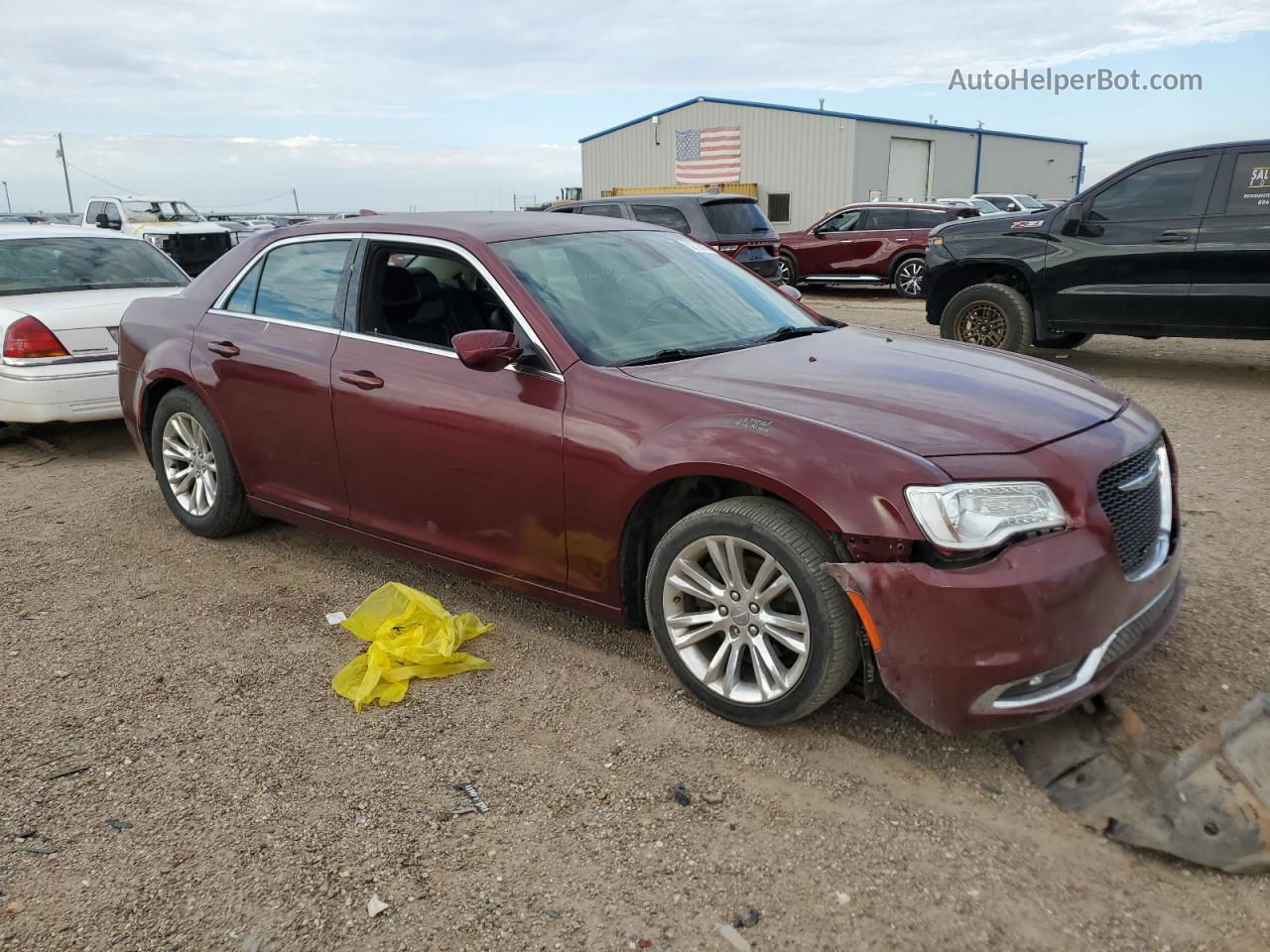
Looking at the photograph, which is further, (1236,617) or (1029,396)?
(1236,617)

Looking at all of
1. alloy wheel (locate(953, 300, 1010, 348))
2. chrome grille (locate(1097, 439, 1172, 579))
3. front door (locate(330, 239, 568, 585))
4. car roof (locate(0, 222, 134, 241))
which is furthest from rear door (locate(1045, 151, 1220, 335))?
car roof (locate(0, 222, 134, 241))

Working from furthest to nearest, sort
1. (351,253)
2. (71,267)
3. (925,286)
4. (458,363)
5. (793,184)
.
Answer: (793,184) → (925,286) → (71,267) → (351,253) → (458,363)

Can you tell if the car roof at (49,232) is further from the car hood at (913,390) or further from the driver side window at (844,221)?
the driver side window at (844,221)

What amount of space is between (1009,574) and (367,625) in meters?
→ 2.42

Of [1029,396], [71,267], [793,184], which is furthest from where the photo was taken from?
[793,184]

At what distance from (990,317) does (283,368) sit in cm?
709

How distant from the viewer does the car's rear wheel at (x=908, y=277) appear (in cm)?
1683

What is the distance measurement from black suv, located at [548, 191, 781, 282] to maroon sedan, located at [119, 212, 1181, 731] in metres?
8.55

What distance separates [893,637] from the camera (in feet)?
9.02

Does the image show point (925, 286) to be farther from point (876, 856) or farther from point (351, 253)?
point (876, 856)

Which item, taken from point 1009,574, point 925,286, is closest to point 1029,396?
point 1009,574

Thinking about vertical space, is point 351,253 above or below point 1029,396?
above

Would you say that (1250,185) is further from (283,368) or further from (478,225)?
(283,368)

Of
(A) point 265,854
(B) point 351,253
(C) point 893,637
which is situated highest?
(B) point 351,253
